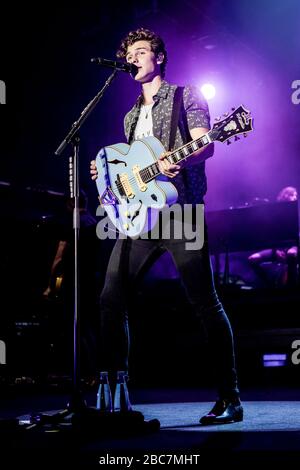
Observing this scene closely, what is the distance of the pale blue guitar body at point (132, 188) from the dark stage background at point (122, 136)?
310 cm

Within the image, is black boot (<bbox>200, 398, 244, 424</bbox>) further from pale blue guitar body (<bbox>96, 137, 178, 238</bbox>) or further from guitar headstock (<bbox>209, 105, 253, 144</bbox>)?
guitar headstock (<bbox>209, 105, 253, 144</bbox>)

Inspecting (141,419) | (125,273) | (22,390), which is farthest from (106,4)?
(141,419)

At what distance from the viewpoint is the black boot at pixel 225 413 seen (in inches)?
123

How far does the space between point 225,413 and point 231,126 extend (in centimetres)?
156

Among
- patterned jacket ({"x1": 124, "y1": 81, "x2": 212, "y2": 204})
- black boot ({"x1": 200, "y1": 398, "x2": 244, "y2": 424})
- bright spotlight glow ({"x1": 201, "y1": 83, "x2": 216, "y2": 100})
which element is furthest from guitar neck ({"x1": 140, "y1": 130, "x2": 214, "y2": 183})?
bright spotlight glow ({"x1": 201, "y1": 83, "x2": 216, "y2": 100})

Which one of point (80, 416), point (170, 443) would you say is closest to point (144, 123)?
point (80, 416)

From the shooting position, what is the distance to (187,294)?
3299 mm

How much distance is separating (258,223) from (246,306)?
1.67m

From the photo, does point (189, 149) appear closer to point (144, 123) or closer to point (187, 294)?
point (144, 123)

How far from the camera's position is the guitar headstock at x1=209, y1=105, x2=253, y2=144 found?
3.19 meters

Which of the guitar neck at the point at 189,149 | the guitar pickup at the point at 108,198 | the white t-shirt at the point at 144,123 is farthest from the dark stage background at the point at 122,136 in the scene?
the guitar neck at the point at 189,149

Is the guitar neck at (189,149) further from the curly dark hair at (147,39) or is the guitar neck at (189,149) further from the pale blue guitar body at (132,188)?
the curly dark hair at (147,39)

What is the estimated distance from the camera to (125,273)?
3371 mm

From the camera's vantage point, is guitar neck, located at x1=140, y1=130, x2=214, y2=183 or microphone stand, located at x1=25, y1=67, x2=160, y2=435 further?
guitar neck, located at x1=140, y1=130, x2=214, y2=183
